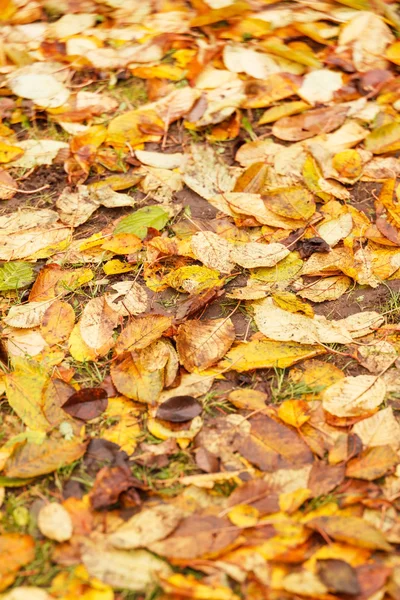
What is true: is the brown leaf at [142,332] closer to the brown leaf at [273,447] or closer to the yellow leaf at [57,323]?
the yellow leaf at [57,323]

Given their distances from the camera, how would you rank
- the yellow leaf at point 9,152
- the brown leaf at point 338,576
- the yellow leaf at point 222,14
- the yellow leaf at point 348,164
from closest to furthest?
the brown leaf at point 338,576 → the yellow leaf at point 348,164 → the yellow leaf at point 9,152 → the yellow leaf at point 222,14

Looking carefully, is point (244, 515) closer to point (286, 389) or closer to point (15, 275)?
point (286, 389)

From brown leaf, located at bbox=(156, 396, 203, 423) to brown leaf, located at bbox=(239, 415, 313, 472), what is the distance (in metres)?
0.14

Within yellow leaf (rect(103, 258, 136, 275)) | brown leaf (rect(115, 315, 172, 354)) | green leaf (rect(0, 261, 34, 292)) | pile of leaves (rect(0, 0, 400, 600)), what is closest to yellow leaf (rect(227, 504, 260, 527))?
pile of leaves (rect(0, 0, 400, 600))

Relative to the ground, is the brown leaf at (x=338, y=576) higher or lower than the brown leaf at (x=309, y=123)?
lower

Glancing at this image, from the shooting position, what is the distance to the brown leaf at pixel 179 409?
158 centimetres

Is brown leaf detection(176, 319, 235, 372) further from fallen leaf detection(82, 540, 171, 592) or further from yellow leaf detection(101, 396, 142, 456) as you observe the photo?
fallen leaf detection(82, 540, 171, 592)

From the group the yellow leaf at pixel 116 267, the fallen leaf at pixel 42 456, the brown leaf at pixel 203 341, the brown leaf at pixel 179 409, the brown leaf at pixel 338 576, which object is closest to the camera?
the brown leaf at pixel 338 576

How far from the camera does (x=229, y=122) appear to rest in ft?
7.94

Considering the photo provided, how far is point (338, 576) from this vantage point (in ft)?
4.18

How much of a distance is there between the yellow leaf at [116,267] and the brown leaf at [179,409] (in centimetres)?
50

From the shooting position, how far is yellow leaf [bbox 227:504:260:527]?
1.37m

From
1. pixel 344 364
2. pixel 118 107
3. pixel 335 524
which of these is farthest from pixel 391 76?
pixel 335 524

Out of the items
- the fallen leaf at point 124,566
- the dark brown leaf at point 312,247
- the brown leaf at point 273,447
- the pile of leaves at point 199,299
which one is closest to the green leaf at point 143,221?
the pile of leaves at point 199,299
